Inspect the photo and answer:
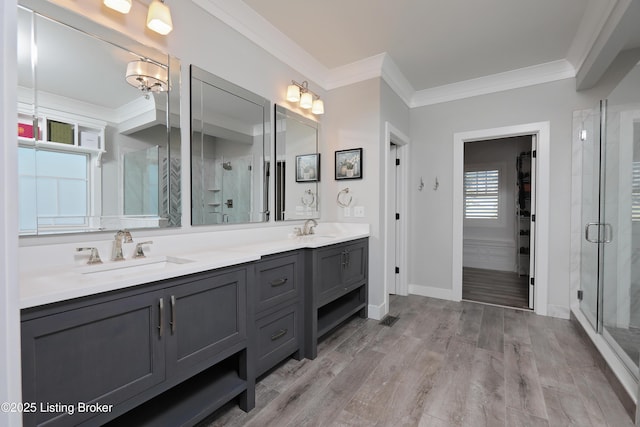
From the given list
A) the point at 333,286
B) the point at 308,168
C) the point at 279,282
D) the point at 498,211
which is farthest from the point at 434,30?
the point at 498,211

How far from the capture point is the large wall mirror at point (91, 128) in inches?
50.2

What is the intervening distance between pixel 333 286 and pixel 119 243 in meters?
1.57

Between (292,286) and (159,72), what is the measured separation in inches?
62.9

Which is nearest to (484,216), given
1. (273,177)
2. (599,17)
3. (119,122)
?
(599,17)

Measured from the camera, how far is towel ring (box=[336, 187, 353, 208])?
3175mm

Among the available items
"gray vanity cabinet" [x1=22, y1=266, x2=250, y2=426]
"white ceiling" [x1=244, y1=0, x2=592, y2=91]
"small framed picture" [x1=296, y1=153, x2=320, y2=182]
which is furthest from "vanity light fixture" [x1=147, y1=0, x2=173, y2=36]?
"small framed picture" [x1=296, y1=153, x2=320, y2=182]

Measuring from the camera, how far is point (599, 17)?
2172mm

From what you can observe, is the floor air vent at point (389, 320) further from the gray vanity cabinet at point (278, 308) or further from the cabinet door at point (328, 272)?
the gray vanity cabinet at point (278, 308)

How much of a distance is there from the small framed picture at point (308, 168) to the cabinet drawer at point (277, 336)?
4.49 feet

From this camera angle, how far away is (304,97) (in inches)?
111

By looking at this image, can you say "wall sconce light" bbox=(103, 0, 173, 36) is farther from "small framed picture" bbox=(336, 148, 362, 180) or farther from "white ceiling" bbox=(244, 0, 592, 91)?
"small framed picture" bbox=(336, 148, 362, 180)

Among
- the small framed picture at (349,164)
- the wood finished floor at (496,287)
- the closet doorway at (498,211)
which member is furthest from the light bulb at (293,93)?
the closet doorway at (498,211)

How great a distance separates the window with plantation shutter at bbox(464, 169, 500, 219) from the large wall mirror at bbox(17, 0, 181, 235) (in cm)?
531

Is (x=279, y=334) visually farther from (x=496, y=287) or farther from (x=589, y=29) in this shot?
(x=496, y=287)
